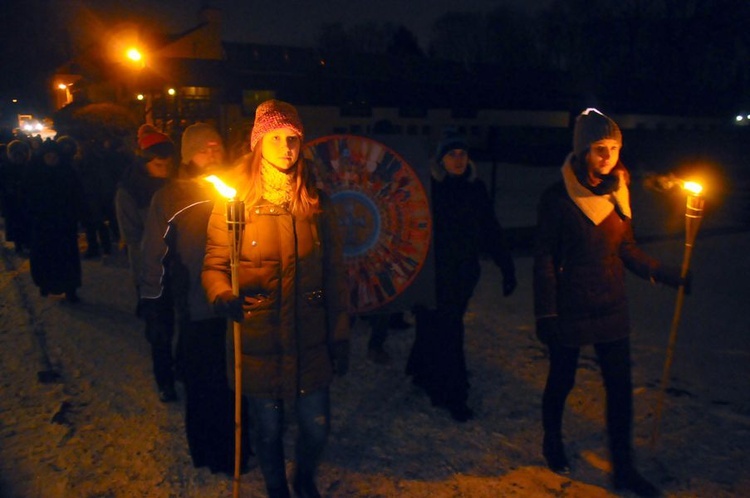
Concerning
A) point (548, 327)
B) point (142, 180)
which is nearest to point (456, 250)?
point (548, 327)

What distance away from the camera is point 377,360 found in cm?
571

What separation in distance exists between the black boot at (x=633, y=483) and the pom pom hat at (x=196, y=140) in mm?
3092

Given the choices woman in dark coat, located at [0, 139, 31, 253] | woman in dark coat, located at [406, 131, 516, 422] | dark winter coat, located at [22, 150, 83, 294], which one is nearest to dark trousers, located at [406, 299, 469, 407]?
woman in dark coat, located at [406, 131, 516, 422]

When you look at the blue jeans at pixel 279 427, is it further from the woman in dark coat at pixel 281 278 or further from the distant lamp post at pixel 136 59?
the distant lamp post at pixel 136 59

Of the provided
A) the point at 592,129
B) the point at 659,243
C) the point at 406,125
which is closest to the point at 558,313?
the point at 592,129

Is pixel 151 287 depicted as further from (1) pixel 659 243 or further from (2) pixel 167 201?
(1) pixel 659 243

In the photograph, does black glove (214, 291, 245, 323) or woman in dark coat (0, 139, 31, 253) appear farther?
woman in dark coat (0, 139, 31, 253)

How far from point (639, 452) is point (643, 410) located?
2.28 feet

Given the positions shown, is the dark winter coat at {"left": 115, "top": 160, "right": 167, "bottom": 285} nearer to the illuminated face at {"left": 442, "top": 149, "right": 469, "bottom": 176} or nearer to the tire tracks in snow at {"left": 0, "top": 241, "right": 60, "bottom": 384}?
the tire tracks in snow at {"left": 0, "top": 241, "right": 60, "bottom": 384}

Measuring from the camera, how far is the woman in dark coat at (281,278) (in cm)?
284

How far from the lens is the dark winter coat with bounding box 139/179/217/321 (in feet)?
10.7

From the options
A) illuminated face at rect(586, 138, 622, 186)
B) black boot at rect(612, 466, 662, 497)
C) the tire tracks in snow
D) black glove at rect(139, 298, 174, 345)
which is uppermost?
illuminated face at rect(586, 138, 622, 186)

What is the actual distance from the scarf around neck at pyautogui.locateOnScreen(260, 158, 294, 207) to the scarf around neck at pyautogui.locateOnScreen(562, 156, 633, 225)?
155cm

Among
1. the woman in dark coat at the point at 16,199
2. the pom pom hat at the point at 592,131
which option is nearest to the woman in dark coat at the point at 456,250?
the pom pom hat at the point at 592,131
